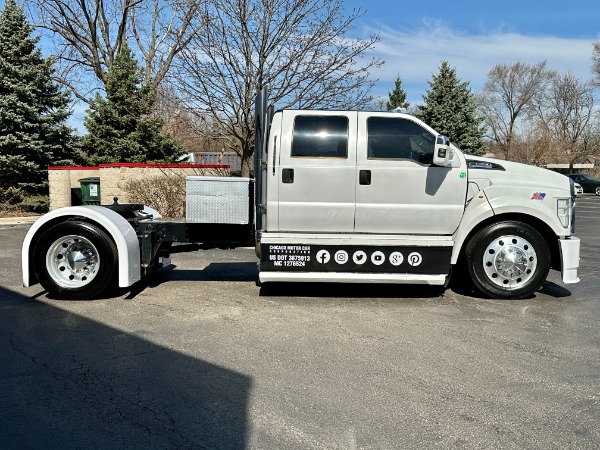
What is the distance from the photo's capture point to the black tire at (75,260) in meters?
5.98

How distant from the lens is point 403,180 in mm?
5988

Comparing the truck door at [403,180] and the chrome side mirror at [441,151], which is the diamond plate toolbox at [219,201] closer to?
the truck door at [403,180]

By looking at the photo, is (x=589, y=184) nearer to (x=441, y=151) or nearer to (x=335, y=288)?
(x=335, y=288)

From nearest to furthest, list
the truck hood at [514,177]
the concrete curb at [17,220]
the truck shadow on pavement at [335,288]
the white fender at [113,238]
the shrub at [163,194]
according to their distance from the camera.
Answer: the white fender at [113,238] < the truck hood at [514,177] < the truck shadow on pavement at [335,288] < the shrub at [163,194] < the concrete curb at [17,220]

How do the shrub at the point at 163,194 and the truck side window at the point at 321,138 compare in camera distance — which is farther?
the shrub at the point at 163,194

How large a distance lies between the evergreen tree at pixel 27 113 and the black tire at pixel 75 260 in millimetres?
14458

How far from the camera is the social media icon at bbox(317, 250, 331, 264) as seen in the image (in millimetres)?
5945

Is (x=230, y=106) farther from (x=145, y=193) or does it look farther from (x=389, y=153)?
(x=389, y=153)

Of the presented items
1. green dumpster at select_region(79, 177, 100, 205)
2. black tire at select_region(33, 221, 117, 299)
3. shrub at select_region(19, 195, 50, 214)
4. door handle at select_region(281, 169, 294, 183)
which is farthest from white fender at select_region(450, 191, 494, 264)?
shrub at select_region(19, 195, 50, 214)

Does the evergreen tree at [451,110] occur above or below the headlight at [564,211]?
above

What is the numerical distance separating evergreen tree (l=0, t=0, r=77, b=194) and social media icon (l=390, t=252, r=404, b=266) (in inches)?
666

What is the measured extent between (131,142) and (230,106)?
5443 millimetres

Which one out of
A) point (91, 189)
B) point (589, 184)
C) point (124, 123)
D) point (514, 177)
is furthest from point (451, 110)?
point (514, 177)

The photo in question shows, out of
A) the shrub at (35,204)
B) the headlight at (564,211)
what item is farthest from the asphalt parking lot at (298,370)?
the shrub at (35,204)
